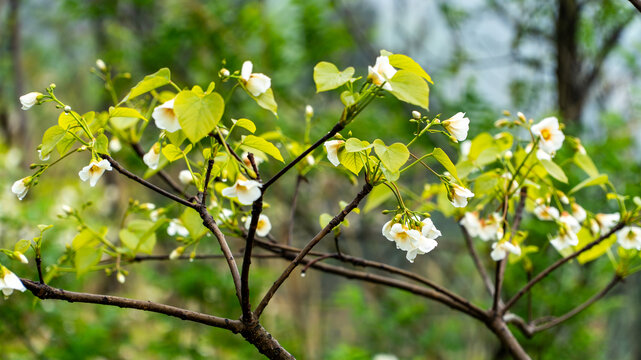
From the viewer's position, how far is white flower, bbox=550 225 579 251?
537 millimetres

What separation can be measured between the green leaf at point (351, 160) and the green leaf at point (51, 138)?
0.73 ft

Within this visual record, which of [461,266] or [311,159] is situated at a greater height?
[311,159]

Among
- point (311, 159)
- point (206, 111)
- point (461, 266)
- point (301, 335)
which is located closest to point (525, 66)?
point (461, 266)

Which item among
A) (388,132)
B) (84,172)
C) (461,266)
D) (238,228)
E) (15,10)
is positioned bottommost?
(461,266)

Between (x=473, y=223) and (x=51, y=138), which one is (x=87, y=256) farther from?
(x=473, y=223)

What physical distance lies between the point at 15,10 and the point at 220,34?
958mm

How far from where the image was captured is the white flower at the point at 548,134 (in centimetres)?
50

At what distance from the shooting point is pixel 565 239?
1.78ft

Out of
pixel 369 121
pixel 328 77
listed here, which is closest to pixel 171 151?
pixel 328 77

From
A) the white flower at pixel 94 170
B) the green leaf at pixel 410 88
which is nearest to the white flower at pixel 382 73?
the green leaf at pixel 410 88

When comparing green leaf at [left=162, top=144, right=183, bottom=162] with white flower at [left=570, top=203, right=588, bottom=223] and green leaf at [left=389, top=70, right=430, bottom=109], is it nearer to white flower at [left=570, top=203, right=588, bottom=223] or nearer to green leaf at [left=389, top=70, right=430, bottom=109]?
green leaf at [left=389, top=70, right=430, bottom=109]

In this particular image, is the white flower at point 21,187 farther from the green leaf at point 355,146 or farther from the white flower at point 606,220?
the white flower at point 606,220

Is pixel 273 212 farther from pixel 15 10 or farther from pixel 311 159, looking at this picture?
pixel 311 159

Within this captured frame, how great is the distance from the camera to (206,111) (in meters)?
0.33
